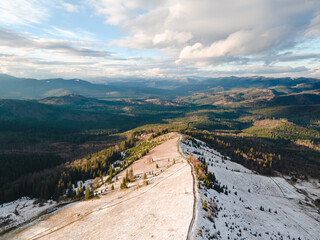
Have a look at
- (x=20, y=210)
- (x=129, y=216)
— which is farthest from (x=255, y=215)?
(x=20, y=210)

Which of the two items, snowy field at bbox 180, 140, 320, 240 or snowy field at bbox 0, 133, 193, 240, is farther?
snowy field at bbox 180, 140, 320, 240

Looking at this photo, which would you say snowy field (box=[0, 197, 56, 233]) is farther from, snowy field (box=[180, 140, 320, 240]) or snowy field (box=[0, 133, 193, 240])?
snowy field (box=[180, 140, 320, 240])

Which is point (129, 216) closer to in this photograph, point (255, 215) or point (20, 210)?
point (255, 215)

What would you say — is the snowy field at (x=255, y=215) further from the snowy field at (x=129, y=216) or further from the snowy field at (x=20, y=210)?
the snowy field at (x=20, y=210)

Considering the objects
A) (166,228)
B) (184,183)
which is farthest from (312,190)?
(166,228)

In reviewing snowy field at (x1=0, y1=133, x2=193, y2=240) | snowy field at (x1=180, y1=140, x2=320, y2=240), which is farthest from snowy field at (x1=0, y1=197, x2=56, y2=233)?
snowy field at (x1=180, y1=140, x2=320, y2=240)
